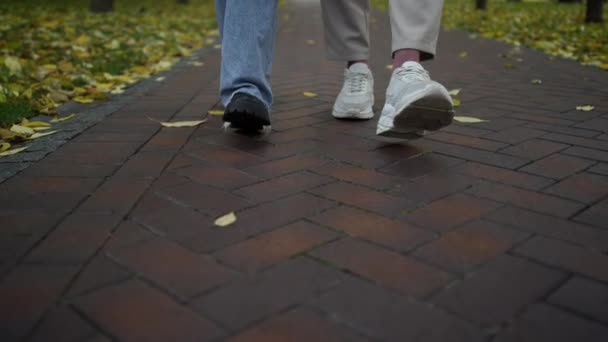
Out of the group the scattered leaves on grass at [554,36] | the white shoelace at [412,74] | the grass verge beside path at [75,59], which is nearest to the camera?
the white shoelace at [412,74]

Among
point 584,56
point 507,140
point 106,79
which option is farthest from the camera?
point 584,56

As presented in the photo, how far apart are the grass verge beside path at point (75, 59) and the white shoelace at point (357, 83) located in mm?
1435

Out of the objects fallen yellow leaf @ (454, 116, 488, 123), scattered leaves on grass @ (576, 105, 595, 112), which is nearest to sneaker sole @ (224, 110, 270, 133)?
fallen yellow leaf @ (454, 116, 488, 123)

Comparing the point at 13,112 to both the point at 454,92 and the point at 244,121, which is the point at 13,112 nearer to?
the point at 244,121

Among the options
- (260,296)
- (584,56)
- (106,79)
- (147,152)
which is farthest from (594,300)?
(584,56)

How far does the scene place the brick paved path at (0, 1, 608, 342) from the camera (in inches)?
45.6

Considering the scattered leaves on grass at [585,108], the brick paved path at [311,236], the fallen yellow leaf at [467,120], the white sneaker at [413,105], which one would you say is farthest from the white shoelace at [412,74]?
the scattered leaves on grass at [585,108]

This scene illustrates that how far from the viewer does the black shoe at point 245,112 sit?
2273 mm

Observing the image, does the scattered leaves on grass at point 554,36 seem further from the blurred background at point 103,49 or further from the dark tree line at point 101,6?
the dark tree line at point 101,6

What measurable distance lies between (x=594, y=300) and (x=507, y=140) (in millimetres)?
1326

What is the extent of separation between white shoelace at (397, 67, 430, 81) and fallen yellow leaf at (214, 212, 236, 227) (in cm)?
93

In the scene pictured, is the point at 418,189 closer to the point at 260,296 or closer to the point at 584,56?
the point at 260,296

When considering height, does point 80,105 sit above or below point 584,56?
below

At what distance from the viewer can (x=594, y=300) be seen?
1230 mm
